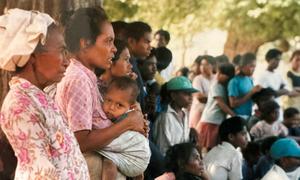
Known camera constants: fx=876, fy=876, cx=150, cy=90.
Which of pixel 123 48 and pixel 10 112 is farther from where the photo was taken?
pixel 123 48

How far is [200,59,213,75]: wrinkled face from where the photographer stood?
11234mm

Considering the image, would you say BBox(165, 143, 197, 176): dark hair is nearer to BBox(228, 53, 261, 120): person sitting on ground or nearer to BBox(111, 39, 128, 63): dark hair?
BBox(111, 39, 128, 63): dark hair

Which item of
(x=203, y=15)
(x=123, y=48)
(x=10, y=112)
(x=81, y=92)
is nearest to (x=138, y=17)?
(x=203, y=15)

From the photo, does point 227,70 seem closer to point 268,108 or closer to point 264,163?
point 268,108

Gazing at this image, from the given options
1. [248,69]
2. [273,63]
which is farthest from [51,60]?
[273,63]

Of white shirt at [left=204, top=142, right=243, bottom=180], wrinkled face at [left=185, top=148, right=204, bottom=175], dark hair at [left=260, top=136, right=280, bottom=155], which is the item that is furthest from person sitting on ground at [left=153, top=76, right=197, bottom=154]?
dark hair at [left=260, top=136, right=280, bottom=155]

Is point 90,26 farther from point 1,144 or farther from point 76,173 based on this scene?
point 76,173

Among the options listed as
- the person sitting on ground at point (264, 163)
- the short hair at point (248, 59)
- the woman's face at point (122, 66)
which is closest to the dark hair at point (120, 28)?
the woman's face at point (122, 66)

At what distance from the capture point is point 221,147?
768 centimetres

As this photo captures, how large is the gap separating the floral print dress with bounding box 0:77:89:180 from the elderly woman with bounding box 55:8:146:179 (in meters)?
0.72

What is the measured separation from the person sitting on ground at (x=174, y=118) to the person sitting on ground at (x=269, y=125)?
1.93 meters

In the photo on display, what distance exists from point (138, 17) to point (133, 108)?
8.40 m

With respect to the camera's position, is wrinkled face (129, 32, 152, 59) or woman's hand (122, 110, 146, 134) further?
wrinkled face (129, 32, 152, 59)

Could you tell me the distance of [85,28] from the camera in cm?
485
